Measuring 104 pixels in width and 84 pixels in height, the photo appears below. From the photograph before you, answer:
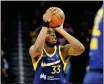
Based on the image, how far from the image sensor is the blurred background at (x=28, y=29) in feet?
43.0

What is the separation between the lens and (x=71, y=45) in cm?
602

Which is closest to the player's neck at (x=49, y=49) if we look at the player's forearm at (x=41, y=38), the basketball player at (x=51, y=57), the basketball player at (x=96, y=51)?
the basketball player at (x=51, y=57)

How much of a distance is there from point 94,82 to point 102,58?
466mm

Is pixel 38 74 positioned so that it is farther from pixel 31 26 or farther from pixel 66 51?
pixel 31 26

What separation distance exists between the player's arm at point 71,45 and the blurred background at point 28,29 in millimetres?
6547

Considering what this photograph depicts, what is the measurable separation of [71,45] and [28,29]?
864 centimetres

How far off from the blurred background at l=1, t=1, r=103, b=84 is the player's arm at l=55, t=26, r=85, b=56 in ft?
21.5

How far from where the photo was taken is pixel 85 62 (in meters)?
12.9

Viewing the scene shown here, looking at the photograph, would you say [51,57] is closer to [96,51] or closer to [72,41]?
[72,41]

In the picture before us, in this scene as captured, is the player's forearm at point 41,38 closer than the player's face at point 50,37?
Yes

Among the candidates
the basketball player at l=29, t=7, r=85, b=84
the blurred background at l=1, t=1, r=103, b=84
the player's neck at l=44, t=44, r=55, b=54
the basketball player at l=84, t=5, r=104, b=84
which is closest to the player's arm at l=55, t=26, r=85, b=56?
the basketball player at l=29, t=7, r=85, b=84

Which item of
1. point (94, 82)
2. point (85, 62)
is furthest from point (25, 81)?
point (94, 82)

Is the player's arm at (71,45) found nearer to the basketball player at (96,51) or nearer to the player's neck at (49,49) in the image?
the player's neck at (49,49)

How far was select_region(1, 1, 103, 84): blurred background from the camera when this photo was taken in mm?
13102
